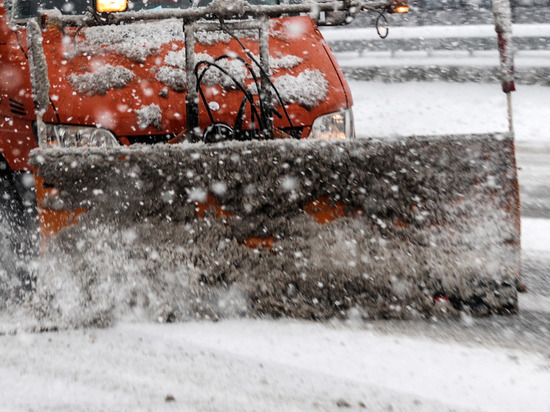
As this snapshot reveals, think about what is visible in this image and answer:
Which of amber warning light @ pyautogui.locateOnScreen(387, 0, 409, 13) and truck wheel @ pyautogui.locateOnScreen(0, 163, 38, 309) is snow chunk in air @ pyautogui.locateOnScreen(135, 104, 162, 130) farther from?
amber warning light @ pyautogui.locateOnScreen(387, 0, 409, 13)

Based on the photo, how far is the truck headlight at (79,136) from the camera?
3619 millimetres

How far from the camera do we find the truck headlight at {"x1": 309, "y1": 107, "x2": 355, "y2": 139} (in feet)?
12.8

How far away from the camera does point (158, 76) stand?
3.86 metres

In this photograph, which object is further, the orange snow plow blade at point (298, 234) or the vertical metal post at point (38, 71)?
the vertical metal post at point (38, 71)

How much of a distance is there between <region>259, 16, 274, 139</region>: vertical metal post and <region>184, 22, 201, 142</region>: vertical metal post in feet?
1.16

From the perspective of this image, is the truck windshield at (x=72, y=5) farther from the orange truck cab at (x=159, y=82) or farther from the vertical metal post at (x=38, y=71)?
the vertical metal post at (x=38, y=71)

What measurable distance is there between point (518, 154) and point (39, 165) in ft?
21.8

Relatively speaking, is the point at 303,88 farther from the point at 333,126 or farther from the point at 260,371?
the point at 260,371

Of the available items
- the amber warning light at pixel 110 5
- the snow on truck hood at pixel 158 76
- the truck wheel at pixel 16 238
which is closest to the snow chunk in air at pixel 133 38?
the snow on truck hood at pixel 158 76

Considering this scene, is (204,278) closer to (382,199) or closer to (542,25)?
(382,199)

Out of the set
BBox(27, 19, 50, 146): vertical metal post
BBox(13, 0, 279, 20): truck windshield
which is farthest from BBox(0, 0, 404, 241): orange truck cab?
BBox(13, 0, 279, 20): truck windshield

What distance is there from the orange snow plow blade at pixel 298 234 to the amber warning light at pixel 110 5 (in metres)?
0.93

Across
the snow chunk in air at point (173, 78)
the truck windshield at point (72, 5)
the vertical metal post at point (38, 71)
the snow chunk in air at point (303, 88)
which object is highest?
the truck windshield at point (72, 5)

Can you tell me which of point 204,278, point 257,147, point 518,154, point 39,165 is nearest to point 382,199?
point 257,147
